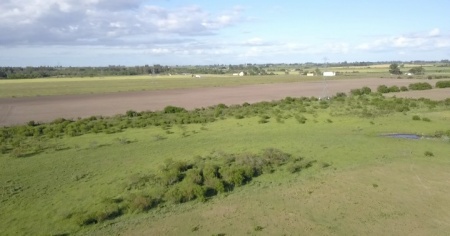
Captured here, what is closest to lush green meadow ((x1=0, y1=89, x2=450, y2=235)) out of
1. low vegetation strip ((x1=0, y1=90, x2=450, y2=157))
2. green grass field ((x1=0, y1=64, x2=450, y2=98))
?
low vegetation strip ((x1=0, y1=90, x2=450, y2=157))

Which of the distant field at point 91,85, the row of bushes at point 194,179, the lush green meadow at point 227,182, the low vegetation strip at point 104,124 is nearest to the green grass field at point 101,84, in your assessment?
the distant field at point 91,85

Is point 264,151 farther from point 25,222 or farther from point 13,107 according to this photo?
point 13,107

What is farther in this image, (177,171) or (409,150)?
(409,150)

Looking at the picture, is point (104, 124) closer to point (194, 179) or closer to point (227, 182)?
point (194, 179)

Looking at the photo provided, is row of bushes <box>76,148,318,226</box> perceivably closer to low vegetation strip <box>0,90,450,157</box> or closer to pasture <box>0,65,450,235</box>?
pasture <box>0,65,450,235</box>

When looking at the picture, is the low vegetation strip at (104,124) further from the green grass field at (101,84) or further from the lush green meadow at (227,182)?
the green grass field at (101,84)

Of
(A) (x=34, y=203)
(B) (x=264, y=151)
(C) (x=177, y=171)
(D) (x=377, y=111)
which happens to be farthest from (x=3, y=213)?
(D) (x=377, y=111)

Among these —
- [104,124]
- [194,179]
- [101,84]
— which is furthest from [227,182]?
[101,84]
